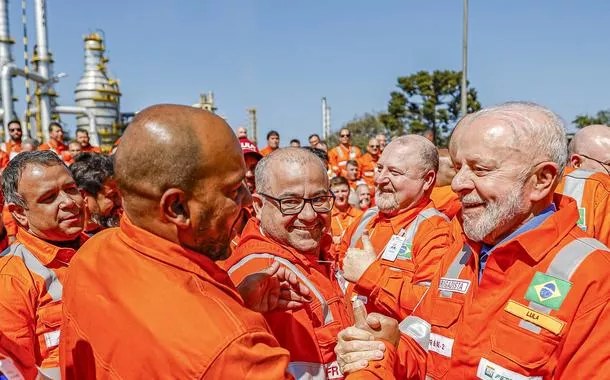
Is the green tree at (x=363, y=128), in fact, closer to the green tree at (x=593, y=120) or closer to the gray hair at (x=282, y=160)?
the green tree at (x=593, y=120)

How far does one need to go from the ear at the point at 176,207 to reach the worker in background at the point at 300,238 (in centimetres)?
94

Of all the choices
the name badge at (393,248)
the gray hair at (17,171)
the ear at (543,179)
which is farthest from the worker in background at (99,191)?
the ear at (543,179)

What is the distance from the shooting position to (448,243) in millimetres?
3867

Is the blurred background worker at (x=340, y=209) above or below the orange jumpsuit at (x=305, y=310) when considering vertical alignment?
below

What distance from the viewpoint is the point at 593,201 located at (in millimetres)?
4309

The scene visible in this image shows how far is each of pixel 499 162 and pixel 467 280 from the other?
66 centimetres

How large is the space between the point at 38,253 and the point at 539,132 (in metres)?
2.98

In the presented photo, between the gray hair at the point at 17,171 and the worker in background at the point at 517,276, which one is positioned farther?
the gray hair at the point at 17,171

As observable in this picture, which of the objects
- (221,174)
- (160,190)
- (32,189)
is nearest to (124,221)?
(160,190)

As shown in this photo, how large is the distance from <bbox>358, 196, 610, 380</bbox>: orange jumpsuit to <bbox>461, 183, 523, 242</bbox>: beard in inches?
5.8

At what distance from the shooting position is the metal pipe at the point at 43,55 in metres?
30.4

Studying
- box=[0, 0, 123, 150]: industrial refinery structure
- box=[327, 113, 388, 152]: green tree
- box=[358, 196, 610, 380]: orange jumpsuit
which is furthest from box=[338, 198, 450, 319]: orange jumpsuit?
box=[327, 113, 388, 152]: green tree

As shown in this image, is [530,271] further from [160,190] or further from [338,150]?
[338,150]

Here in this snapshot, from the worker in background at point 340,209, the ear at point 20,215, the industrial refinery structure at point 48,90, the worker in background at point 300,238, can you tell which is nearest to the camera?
the worker in background at point 300,238
